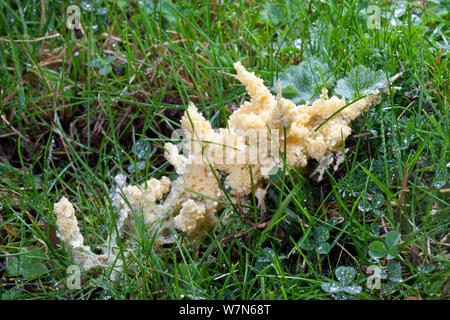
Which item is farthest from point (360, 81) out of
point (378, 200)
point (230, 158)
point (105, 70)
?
point (105, 70)

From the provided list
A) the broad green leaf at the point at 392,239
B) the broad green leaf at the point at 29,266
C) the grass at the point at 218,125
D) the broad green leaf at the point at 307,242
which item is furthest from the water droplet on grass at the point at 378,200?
the broad green leaf at the point at 29,266

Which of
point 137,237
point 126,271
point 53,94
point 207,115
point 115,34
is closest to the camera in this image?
point 126,271

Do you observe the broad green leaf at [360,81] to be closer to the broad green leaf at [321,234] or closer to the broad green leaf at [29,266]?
the broad green leaf at [321,234]

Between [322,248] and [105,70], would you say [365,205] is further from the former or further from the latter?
[105,70]

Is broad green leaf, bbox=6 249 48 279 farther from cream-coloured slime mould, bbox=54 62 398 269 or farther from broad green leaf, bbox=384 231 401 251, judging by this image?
broad green leaf, bbox=384 231 401 251

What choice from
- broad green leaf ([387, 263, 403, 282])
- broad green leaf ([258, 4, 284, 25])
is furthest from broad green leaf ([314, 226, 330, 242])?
broad green leaf ([258, 4, 284, 25])
